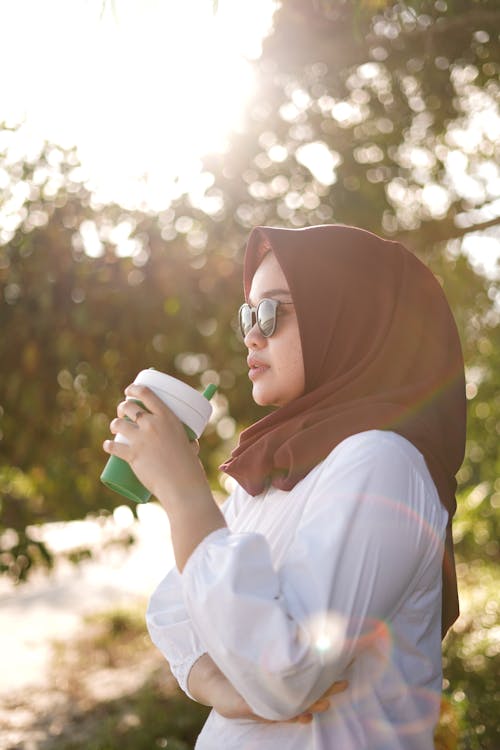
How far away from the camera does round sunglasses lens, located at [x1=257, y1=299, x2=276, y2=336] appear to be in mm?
1702

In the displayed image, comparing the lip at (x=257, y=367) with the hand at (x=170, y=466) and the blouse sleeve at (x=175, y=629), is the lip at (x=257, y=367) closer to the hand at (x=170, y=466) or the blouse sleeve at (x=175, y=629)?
the hand at (x=170, y=466)

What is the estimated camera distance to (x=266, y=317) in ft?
5.59

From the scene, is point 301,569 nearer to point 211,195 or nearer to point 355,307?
point 355,307

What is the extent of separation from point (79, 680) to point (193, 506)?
6904mm

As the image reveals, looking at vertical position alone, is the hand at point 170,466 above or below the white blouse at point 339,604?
above

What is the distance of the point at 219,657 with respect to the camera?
4.29ft

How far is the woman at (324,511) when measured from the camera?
1.30 metres

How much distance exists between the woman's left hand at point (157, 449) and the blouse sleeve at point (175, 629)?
34cm

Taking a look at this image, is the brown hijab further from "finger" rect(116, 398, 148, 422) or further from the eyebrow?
"finger" rect(116, 398, 148, 422)

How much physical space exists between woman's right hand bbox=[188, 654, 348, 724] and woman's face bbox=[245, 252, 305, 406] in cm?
57

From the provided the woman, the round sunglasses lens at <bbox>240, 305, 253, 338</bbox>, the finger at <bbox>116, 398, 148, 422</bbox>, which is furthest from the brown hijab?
the finger at <bbox>116, 398, 148, 422</bbox>

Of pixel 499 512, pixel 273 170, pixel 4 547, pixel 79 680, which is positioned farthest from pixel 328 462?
pixel 79 680

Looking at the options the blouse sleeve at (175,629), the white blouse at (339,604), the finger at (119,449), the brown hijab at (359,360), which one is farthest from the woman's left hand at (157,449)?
the blouse sleeve at (175,629)

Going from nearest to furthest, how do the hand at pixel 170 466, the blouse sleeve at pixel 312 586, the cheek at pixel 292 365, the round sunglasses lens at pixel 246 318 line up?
the blouse sleeve at pixel 312 586
the hand at pixel 170 466
the cheek at pixel 292 365
the round sunglasses lens at pixel 246 318
